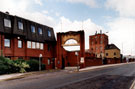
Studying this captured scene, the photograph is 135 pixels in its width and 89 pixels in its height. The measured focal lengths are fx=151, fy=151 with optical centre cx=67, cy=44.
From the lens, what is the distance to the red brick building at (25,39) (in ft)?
80.7

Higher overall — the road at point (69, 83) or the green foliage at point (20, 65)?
the green foliage at point (20, 65)

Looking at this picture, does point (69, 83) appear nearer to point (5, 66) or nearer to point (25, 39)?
point (5, 66)

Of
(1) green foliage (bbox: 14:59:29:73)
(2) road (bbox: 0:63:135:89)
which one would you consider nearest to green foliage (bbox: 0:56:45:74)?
(1) green foliage (bbox: 14:59:29:73)

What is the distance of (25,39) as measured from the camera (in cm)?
2805

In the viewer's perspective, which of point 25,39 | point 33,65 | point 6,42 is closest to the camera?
point 6,42

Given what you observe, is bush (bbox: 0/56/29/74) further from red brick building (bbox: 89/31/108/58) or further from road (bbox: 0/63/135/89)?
red brick building (bbox: 89/31/108/58)

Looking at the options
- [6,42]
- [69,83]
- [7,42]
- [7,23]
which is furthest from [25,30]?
[69,83]

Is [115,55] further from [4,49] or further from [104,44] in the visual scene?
[4,49]

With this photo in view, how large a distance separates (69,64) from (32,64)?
2038cm

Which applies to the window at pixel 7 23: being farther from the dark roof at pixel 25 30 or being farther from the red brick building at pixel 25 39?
the dark roof at pixel 25 30

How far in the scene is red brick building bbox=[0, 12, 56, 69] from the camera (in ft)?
80.7

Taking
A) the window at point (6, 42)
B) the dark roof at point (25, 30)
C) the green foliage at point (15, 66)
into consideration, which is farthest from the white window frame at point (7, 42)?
the green foliage at point (15, 66)

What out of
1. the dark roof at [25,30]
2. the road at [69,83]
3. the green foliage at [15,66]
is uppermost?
the dark roof at [25,30]

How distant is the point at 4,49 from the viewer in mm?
23734
